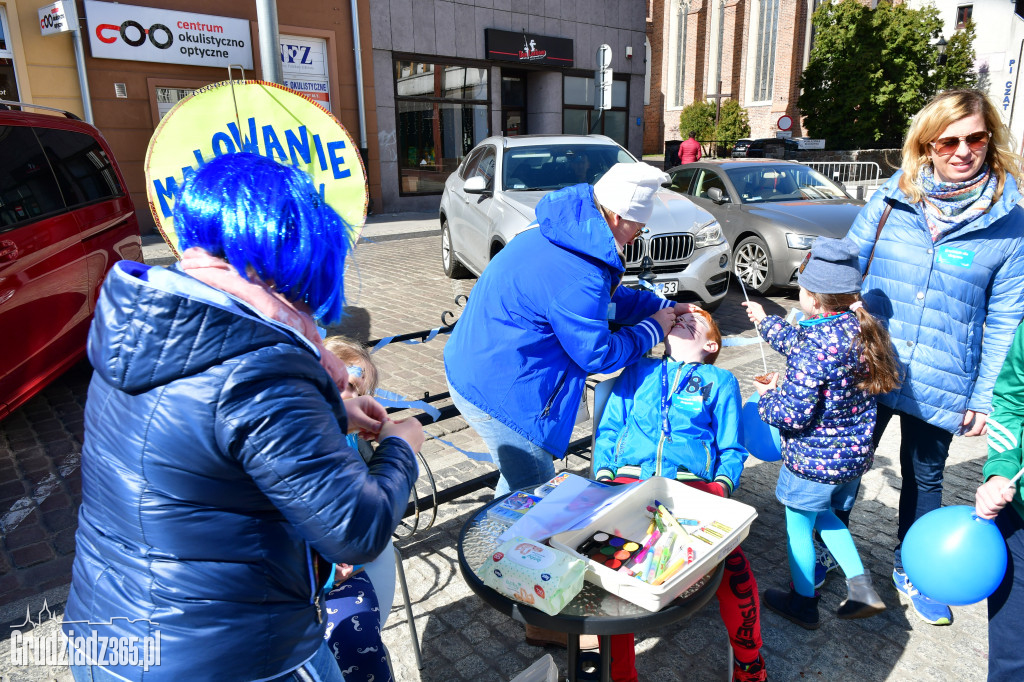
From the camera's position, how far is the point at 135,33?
12820 mm

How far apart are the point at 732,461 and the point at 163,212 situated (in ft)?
8.65

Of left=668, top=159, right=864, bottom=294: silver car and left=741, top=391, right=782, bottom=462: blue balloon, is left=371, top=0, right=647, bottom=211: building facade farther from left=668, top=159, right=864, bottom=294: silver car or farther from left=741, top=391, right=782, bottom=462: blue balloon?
left=741, top=391, right=782, bottom=462: blue balloon

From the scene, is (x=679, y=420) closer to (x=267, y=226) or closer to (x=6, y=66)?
(x=267, y=226)

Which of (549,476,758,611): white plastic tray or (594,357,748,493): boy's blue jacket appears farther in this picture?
(594,357,748,493): boy's blue jacket

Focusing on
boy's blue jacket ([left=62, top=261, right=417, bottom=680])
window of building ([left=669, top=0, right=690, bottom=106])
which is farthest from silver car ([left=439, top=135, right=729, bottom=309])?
window of building ([left=669, top=0, right=690, bottom=106])

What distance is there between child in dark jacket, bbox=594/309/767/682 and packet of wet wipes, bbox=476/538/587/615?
881mm

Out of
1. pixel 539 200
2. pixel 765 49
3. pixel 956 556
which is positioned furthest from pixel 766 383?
pixel 765 49

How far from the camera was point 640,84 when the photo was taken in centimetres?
2181

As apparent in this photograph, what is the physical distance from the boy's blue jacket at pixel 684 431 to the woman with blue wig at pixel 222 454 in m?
1.51

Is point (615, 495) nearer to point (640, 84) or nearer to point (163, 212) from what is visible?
point (163, 212)

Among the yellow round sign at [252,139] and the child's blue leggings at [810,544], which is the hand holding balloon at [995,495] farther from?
the yellow round sign at [252,139]

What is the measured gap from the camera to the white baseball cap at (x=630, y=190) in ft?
7.92

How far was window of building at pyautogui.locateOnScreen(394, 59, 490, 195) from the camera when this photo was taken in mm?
17031

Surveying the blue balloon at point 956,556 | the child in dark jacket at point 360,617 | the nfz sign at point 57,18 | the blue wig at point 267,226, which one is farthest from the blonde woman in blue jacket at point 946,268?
the nfz sign at point 57,18
